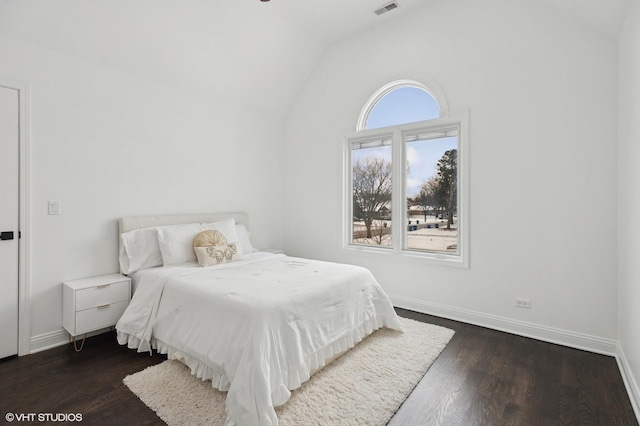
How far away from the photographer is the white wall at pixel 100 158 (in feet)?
8.77

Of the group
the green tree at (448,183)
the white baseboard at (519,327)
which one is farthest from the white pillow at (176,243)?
the green tree at (448,183)

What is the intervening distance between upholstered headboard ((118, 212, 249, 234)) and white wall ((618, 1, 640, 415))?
145 inches

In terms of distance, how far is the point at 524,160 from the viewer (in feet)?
9.72

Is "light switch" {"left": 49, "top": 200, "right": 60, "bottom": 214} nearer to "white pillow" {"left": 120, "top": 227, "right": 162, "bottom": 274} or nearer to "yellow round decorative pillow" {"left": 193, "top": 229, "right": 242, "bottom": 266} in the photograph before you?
"white pillow" {"left": 120, "top": 227, "right": 162, "bottom": 274}

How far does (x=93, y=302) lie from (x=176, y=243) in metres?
0.80

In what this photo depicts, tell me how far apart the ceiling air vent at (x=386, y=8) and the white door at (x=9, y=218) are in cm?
338

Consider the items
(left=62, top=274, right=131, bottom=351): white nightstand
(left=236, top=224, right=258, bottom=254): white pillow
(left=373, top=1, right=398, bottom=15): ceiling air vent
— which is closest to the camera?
(left=62, top=274, right=131, bottom=351): white nightstand

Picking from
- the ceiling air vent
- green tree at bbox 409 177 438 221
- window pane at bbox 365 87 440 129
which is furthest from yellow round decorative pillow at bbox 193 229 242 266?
the ceiling air vent

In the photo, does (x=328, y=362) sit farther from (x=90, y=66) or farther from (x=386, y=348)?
(x=90, y=66)

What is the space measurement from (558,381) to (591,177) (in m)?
1.61

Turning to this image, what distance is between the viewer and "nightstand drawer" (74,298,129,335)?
2.62m

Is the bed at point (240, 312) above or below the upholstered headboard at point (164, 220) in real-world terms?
below

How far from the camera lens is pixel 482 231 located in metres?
3.21

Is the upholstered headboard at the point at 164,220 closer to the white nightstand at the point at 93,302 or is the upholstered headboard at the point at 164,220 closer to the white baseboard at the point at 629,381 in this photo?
the white nightstand at the point at 93,302
